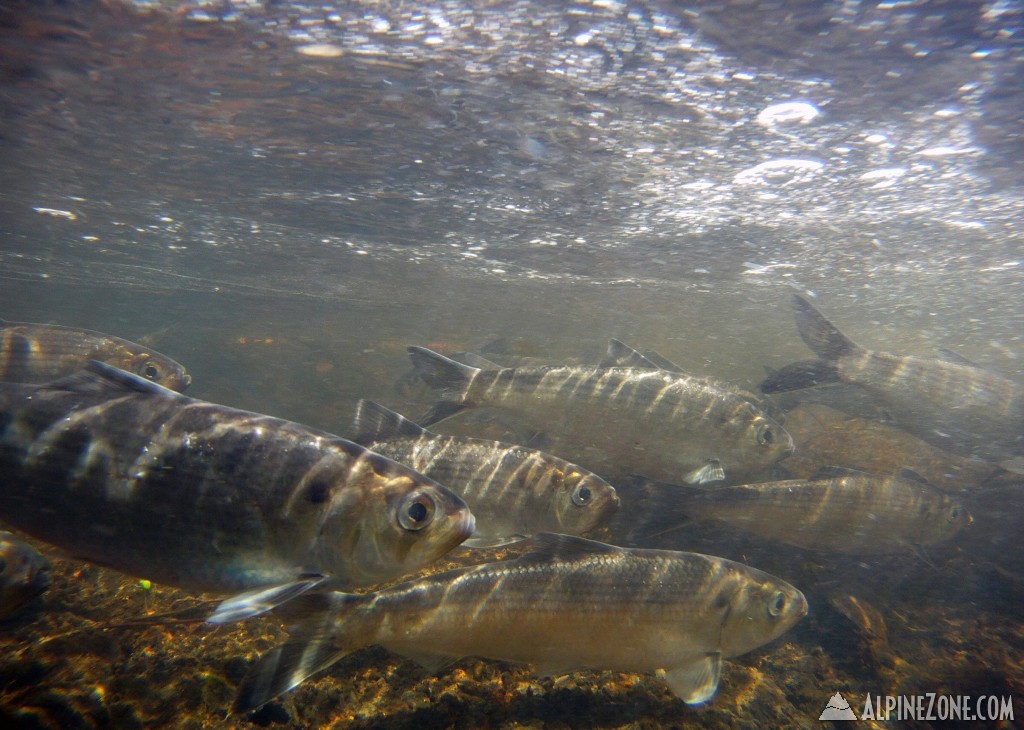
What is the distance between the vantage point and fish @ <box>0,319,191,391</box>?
764 cm

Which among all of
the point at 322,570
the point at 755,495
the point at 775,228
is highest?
the point at 775,228

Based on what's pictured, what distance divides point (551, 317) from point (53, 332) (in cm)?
4438

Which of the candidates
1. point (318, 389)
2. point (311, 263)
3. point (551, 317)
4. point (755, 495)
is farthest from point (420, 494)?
point (551, 317)

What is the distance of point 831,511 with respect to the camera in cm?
677

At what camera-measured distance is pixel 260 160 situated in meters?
13.3

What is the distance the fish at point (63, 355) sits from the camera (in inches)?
301

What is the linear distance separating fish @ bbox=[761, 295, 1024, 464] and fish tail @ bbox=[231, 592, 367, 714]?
33.7 feet

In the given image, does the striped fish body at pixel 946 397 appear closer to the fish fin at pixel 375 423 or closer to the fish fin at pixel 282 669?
the fish fin at pixel 375 423

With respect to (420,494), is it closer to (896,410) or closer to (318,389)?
(896,410)

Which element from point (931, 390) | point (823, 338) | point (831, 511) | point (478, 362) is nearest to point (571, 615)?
point (831, 511)

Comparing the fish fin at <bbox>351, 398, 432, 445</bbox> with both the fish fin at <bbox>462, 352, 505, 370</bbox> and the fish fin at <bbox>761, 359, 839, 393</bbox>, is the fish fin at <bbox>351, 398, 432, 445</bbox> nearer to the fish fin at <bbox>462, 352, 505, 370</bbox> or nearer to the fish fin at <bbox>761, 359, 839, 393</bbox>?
the fish fin at <bbox>462, 352, 505, 370</bbox>

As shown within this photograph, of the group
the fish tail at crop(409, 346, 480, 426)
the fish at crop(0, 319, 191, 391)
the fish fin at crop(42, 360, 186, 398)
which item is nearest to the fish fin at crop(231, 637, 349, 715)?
the fish fin at crop(42, 360, 186, 398)

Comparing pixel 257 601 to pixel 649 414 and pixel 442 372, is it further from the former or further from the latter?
pixel 649 414

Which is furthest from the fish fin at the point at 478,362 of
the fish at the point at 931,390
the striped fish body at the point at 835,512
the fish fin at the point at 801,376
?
the fish at the point at 931,390
